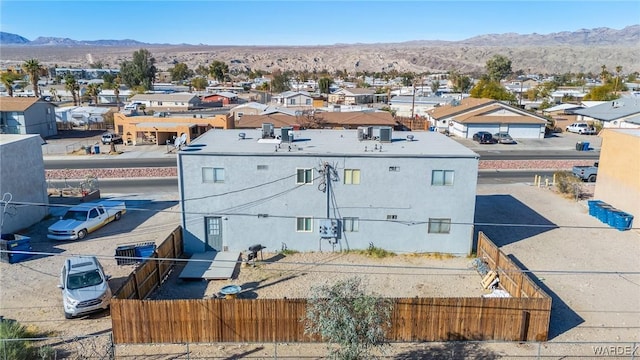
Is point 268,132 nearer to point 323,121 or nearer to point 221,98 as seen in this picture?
point 323,121

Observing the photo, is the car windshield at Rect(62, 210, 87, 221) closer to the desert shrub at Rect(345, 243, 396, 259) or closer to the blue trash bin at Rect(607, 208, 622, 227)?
the desert shrub at Rect(345, 243, 396, 259)

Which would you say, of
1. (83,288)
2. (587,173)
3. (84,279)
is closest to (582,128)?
(587,173)

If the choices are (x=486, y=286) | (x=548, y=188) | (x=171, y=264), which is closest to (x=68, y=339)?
(x=171, y=264)

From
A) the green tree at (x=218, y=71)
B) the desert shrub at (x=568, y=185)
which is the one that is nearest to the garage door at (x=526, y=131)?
the desert shrub at (x=568, y=185)

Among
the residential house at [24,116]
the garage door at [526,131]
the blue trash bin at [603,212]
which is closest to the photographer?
the blue trash bin at [603,212]

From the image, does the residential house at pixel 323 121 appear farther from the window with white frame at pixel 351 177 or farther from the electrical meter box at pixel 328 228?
the electrical meter box at pixel 328 228
